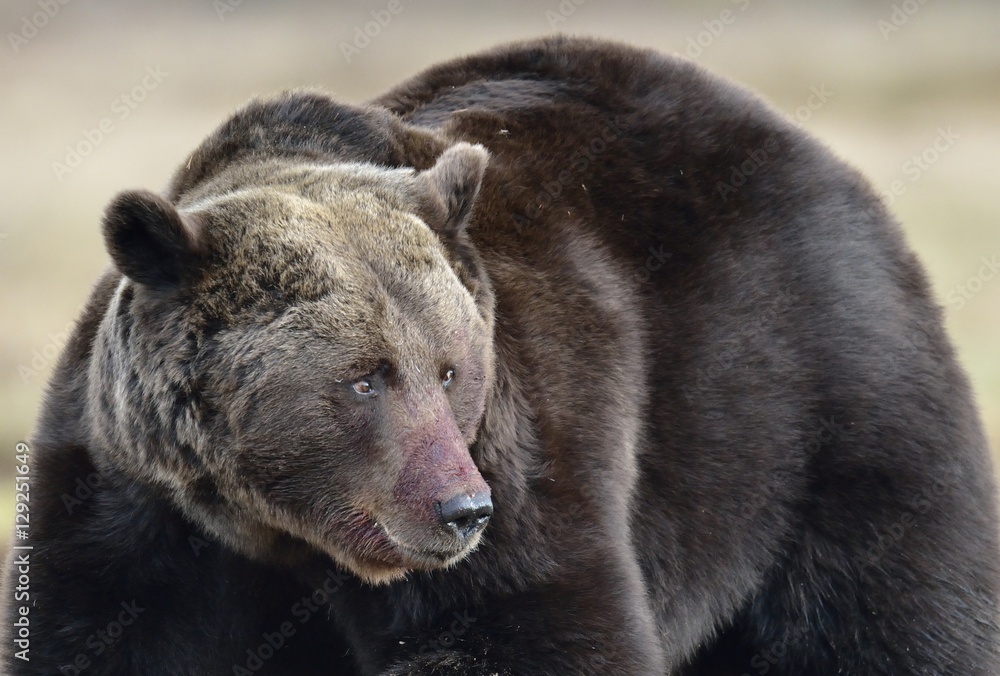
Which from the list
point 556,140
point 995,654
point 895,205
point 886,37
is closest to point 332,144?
point 556,140

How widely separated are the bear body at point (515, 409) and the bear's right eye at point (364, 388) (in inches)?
0.5

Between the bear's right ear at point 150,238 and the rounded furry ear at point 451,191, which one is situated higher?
the bear's right ear at point 150,238

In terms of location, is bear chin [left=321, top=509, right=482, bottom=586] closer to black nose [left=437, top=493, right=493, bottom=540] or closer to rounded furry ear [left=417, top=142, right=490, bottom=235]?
black nose [left=437, top=493, right=493, bottom=540]

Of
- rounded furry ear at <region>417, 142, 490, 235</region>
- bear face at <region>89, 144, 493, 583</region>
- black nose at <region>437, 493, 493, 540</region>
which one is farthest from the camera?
rounded furry ear at <region>417, 142, 490, 235</region>

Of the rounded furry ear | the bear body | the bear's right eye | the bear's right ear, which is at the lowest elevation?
the bear body

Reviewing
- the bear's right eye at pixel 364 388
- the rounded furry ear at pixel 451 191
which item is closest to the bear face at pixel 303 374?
the bear's right eye at pixel 364 388

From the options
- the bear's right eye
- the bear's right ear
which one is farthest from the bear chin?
the bear's right ear

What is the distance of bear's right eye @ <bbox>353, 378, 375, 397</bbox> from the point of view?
183 inches

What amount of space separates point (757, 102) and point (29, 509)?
415cm

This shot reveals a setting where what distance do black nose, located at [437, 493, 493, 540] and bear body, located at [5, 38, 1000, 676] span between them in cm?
2

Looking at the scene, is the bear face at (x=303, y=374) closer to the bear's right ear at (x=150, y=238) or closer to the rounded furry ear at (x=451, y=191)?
the bear's right ear at (x=150, y=238)

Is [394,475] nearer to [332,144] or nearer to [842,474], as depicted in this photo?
[332,144]

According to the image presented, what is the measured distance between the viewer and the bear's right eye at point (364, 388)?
183 inches

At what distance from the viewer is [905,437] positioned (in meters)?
6.42
